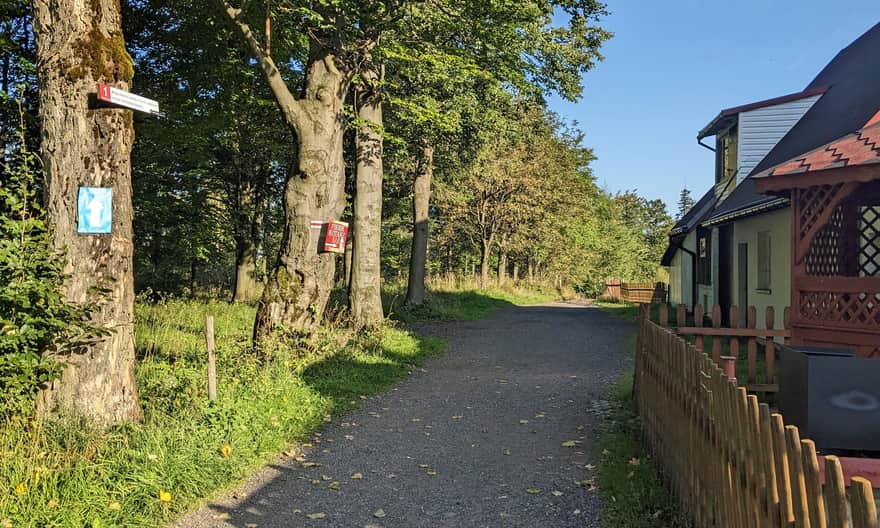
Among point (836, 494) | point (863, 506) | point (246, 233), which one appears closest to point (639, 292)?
point (246, 233)

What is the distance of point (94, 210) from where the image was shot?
5.64m

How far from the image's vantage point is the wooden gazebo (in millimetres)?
8094

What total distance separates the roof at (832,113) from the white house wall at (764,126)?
19cm

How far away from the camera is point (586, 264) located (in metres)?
53.1

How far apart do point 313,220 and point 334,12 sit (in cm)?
309

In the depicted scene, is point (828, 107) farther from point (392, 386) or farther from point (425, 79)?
point (392, 386)

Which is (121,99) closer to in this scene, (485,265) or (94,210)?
(94,210)

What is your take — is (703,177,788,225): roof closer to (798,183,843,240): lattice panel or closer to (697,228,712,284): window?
(798,183,843,240): lattice panel

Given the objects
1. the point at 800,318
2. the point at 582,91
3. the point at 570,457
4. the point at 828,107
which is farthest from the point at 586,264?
the point at 570,457

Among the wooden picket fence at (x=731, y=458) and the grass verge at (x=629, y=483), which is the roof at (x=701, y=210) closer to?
the grass verge at (x=629, y=483)

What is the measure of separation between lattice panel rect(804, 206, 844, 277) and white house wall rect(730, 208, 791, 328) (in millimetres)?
1703

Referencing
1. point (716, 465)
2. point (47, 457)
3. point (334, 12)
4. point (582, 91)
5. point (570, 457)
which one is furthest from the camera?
point (582, 91)

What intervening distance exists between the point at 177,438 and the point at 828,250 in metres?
9.65

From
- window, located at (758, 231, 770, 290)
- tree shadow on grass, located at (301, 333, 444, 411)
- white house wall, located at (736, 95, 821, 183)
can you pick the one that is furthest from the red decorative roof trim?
white house wall, located at (736, 95, 821, 183)
